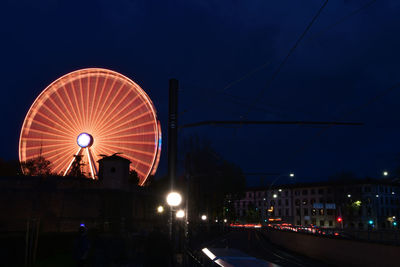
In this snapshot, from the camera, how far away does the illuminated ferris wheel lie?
5228 cm

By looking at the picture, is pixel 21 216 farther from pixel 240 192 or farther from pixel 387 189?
pixel 387 189

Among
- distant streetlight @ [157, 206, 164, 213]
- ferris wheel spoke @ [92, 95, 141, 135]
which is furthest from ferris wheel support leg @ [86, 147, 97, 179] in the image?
distant streetlight @ [157, 206, 164, 213]

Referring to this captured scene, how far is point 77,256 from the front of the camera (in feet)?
42.4

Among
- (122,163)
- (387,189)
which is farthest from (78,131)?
(387,189)

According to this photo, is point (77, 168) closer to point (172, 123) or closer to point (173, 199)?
point (173, 199)

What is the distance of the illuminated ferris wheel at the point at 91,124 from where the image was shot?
2058 inches

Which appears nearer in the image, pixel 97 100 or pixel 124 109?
pixel 124 109

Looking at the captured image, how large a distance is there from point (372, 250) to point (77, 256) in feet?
42.5

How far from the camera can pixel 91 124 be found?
180 ft

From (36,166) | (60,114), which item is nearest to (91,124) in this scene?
(60,114)

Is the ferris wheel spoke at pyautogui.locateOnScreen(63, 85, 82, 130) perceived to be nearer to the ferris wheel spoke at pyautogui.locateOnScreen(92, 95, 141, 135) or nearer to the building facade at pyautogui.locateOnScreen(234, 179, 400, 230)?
the ferris wheel spoke at pyautogui.locateOnScreen(92, 95, 141, 135)

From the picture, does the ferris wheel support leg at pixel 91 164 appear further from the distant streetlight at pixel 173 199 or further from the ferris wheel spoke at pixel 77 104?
the distant streetlight at pixel 173 199

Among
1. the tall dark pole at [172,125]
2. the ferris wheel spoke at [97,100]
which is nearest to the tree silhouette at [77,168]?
the ferris wheel spoke at [97,100]

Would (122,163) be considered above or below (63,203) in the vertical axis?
above
